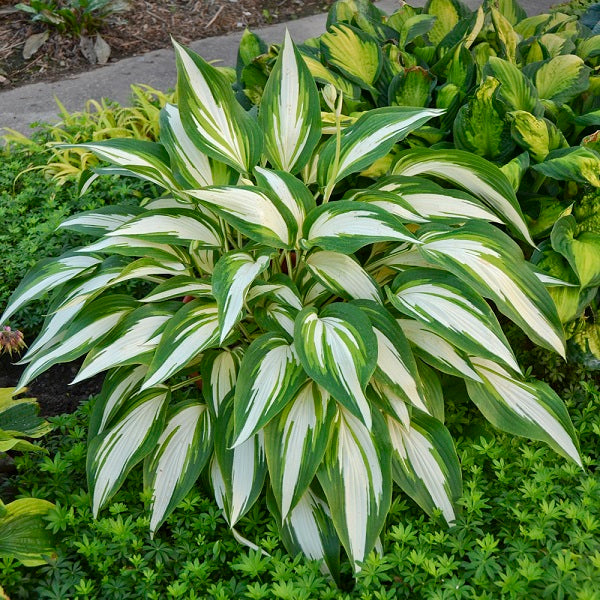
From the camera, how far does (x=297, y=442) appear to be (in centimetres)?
177

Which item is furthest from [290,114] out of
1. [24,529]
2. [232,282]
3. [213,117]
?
[24,529]

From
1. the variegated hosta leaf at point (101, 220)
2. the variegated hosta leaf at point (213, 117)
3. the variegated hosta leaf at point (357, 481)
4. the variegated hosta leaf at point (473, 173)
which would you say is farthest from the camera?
the variegated hosta leaf at point (101, 220)

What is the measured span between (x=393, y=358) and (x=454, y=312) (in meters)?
0.19

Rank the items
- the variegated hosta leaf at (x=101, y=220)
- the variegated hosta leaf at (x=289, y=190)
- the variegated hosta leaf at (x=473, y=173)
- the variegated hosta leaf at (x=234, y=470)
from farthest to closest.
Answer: the variegated hosta leaf at (x=101, y=220), the variegated hosta leaf at (x=473, y=173), the variegated hosta leaf at (x=289, y=190), the variegated hosta leaf at (x=234, y=470)

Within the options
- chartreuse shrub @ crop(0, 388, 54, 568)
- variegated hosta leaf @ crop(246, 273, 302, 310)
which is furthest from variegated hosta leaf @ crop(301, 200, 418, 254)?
chartreuse shrub @ crop(0, 388, 54, 568)

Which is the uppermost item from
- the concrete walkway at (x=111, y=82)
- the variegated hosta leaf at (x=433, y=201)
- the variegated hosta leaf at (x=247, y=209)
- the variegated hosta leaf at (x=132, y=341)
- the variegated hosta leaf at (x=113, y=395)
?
the variegated hosta leaf at (x=247, y=209)

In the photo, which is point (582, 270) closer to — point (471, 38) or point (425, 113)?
point (425, 113)

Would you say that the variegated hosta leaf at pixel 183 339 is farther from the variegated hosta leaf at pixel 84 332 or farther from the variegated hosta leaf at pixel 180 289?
the variegated hosta leaf at pixel 84 332

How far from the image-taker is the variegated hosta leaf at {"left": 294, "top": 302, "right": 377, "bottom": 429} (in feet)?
5.19

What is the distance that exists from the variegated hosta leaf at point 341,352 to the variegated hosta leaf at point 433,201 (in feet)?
1.36

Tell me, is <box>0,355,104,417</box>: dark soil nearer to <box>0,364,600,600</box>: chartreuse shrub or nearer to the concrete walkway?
<box>0,364,600,600</box>: chartreuse shrub

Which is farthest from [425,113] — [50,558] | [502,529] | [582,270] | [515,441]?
[50,558]

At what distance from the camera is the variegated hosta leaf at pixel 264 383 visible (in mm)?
1663

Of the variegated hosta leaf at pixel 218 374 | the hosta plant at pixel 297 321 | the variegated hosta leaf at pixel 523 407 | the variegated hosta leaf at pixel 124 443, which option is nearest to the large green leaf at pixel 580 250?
the hosta plant at pixel 297 321
